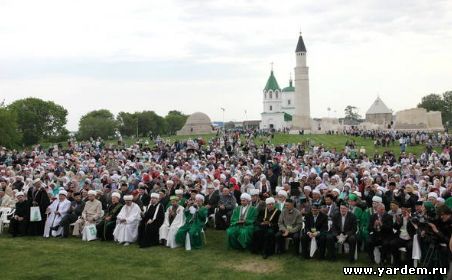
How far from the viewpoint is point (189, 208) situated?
433 inches

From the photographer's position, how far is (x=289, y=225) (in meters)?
9.99

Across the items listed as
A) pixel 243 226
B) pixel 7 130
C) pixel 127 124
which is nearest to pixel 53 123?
pixel 127 124

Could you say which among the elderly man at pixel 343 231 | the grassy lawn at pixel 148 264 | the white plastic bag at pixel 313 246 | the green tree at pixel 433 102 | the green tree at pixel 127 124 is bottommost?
the grassy lawn at pixel 148 264

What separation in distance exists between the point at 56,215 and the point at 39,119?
2429 inches

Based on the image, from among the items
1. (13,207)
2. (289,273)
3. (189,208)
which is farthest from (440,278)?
(13,207)

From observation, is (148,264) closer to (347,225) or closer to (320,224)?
(320,224)

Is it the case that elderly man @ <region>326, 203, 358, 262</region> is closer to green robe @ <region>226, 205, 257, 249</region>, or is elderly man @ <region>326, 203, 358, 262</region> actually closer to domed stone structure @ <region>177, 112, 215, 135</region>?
green robe @ <region>226, 205, 257, 249</region>

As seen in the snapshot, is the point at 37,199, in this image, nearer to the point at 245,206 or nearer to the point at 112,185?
the point at 112,185

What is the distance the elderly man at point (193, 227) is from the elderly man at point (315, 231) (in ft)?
7.94

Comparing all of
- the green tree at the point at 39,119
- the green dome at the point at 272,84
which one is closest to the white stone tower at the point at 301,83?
the green dome at the point at 272,84

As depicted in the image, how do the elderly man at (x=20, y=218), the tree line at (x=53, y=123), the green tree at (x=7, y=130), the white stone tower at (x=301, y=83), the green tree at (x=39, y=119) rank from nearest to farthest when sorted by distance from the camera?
the elderly man at (x=20, y=218)
the green tree at (x=7, y=130)
the tree line at (x=53, y=123)
the green tree at (x=39, y=119)
the white stone tower at (x=301, y=83)

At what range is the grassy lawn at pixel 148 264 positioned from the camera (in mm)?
8672

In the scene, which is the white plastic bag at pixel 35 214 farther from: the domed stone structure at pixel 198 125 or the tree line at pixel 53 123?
the domed stone structure at pixel 198 125

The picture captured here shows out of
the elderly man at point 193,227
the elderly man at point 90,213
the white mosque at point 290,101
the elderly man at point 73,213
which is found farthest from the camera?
the white mosque at point 290,101
